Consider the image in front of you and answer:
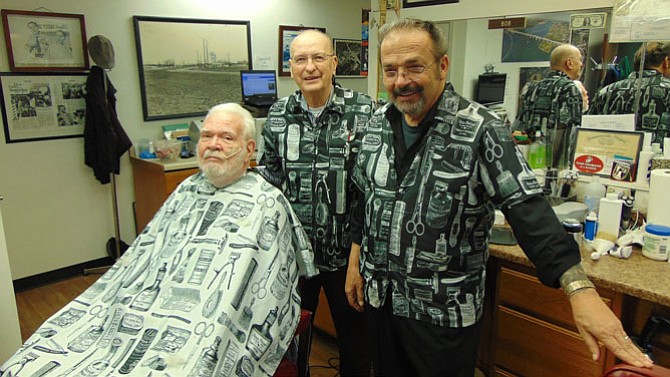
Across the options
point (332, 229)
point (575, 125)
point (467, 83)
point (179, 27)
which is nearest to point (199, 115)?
point (179, 27)

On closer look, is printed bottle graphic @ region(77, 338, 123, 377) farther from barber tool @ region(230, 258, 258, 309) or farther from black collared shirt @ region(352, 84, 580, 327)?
black collared shirt @ region(352, 84, 580, 327)

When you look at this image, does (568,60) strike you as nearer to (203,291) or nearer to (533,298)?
(533,298)

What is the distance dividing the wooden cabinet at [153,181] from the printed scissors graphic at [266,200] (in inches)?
76.4

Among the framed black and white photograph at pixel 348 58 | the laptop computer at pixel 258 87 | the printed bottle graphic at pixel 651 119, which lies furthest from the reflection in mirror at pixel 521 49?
the framed black and white photograph at pixel 348 58

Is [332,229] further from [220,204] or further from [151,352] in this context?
[151,352]

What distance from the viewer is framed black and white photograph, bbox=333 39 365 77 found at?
5410 millimetres

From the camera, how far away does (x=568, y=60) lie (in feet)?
7.87

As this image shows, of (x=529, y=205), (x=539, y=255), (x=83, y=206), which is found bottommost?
(x=83, y=206)

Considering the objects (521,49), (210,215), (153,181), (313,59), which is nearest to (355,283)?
(210,215)

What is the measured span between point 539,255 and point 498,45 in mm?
1684

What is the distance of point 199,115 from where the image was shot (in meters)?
4.41

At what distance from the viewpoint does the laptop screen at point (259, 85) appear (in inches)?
175

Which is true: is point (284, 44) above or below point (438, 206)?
above

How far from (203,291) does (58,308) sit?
7.12 feet
